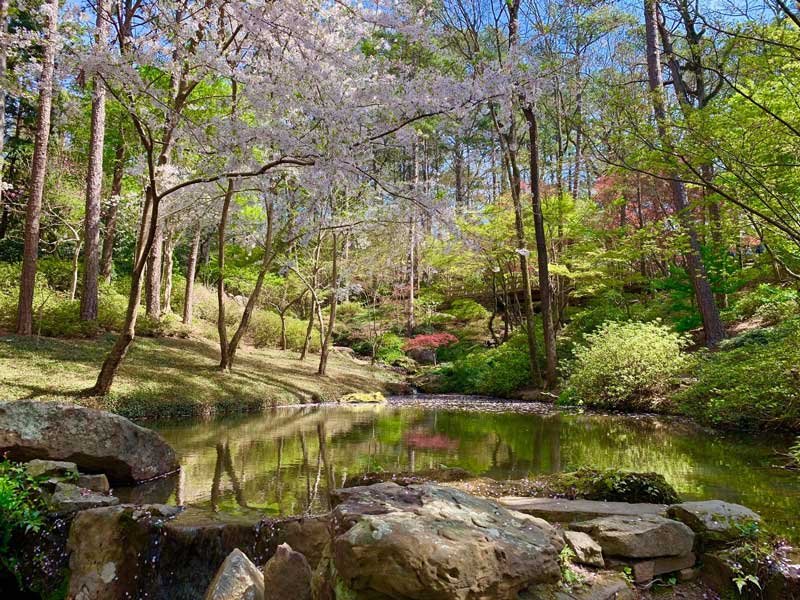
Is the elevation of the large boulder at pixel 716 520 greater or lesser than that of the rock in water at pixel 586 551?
greater

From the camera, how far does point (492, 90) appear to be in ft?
21.8

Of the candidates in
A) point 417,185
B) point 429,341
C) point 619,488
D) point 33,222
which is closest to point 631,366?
point 417,185

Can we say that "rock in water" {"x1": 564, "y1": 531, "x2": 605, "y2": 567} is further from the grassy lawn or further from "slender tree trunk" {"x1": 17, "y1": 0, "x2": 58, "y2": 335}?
"slender tree trunk" {"x1": 17, "y1": 0, "x2": 58, "y2": 335}

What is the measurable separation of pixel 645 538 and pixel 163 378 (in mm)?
10951

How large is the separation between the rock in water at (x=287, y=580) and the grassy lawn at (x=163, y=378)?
25.7ft

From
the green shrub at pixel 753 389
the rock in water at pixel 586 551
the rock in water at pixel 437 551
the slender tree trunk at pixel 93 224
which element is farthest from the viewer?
the slender tree trunk at pixel 93 224

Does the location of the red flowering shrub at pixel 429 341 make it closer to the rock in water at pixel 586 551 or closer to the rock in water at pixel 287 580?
the rock in water at pixel 586 551

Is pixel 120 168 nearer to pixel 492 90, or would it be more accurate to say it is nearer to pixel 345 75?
pixel 345 75

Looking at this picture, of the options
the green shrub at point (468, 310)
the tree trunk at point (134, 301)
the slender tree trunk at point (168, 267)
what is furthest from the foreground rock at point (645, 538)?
the green shrub at point (468, 310)

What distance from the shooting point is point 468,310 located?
23656 millimetres

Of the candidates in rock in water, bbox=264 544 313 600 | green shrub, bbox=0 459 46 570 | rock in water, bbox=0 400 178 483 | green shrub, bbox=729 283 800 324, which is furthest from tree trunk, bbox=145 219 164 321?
green shrub, bbox=729 283 800 324

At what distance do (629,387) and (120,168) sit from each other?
15.3 m

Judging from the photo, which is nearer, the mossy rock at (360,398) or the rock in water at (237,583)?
the rock in water at (237,583)

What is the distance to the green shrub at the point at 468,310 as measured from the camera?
23.5 meters
